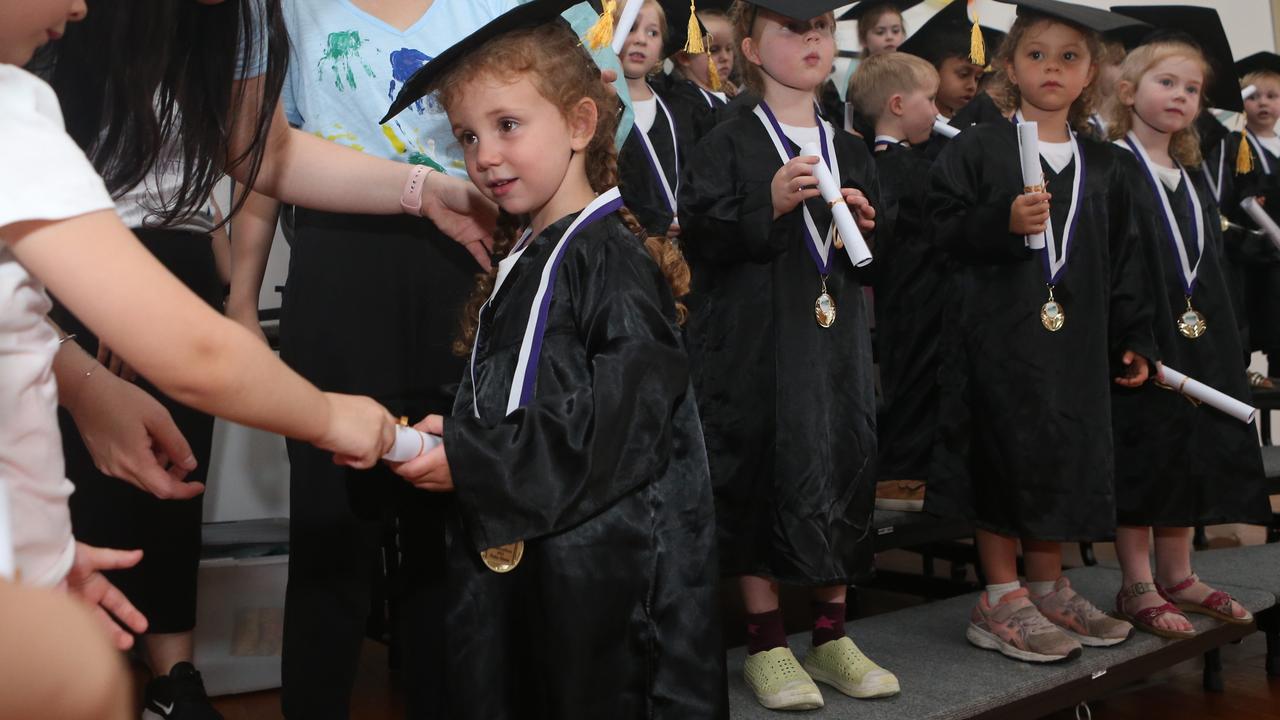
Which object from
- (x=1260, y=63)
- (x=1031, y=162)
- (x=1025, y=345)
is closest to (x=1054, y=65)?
(x=1031, y=162)

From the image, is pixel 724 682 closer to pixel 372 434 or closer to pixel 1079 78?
pixel 372 434

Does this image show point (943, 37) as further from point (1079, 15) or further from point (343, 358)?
point (343, 358)

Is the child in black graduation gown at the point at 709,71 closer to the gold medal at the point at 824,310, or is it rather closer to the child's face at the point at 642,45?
the child's face at the point at 642,45

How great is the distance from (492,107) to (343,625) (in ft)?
2.99

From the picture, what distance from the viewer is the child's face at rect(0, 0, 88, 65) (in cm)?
96

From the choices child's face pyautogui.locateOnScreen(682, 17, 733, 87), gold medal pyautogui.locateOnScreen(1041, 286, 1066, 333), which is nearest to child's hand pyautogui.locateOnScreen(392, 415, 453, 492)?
gold medal pyautogui.locateOnScreen(1041, 286, 1066, 333)

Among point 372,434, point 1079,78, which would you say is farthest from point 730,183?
point 372,434

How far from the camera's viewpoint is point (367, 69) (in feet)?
6.28

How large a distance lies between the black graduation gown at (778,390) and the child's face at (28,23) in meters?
1.81

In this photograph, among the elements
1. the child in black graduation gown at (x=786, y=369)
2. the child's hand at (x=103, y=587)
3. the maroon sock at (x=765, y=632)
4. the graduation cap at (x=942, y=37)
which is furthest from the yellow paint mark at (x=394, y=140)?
the graduation cap at (x=942, y=37)

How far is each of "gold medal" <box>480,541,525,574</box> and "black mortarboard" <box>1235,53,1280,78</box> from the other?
588cm

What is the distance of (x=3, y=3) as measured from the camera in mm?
952

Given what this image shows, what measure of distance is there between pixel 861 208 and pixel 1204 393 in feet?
4.00

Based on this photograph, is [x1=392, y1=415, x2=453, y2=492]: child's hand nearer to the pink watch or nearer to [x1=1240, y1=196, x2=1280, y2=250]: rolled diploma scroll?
the pink watch
